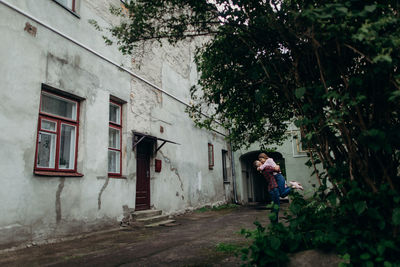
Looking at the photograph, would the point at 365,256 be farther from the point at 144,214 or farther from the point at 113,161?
the point at 144,214

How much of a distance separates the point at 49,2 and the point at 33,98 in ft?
6.94

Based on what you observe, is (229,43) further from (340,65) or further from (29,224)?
(29,224)

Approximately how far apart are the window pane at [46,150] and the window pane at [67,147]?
0.19 m

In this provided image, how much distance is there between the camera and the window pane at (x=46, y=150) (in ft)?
17.6

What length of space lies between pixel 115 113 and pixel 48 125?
203 centimetres

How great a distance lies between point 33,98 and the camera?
17.0 feet

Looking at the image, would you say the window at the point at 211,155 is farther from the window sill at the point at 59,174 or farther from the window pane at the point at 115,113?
the window sill at the point at 59,174

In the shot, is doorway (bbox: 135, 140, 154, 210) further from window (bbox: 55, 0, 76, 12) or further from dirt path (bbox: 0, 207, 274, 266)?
window (bbox: 55, 0, 76, 12)

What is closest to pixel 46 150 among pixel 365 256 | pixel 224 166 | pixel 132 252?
pixel 132 252

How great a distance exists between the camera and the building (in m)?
4.84

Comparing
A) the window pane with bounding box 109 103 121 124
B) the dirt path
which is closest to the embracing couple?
the dirt path

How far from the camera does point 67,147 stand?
595 centimetres

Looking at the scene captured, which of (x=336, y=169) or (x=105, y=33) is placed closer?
(x=336, y=169)

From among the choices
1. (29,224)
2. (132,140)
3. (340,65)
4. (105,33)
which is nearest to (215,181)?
(132,140)
